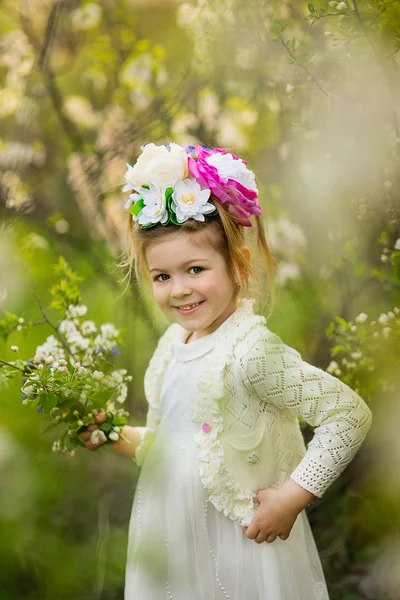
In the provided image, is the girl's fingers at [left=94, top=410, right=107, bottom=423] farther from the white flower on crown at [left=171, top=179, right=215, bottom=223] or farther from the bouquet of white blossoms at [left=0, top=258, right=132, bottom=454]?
the white flower on crown at [left=171, top=179, right=215, bottom=223]

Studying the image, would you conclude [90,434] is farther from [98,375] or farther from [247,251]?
[247,251]

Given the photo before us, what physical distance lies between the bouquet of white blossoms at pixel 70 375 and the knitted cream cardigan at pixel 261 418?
0.65 feet

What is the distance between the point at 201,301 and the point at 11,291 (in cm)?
50

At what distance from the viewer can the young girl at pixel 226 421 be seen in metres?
1.21

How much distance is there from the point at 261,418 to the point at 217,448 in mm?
105

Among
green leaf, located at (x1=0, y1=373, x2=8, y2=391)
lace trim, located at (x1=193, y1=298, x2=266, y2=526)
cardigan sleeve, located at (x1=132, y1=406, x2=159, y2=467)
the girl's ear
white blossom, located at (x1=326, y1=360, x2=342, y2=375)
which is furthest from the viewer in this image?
white blossom, located at (x1=326, y1=360, x2=342, y2=375)

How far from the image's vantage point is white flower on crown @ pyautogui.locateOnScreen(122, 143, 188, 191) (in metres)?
1.28

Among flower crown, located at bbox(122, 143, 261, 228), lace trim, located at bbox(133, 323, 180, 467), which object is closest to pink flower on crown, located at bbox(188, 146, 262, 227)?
flower crown, located at bbox(122, 143, 261, 228)

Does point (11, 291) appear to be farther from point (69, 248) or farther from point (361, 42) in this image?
point (361, 42)

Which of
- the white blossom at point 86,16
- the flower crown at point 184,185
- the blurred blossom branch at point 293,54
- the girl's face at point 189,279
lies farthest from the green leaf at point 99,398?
the white blossom at point 86,16

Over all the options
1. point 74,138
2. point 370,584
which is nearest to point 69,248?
point 74,138

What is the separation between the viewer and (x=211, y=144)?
6.74 ft

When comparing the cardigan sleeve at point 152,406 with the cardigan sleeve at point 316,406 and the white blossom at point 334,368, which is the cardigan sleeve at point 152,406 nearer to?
the cardigan sleeve at point 316,406

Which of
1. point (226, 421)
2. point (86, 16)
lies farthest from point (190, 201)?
point (86, 16)
